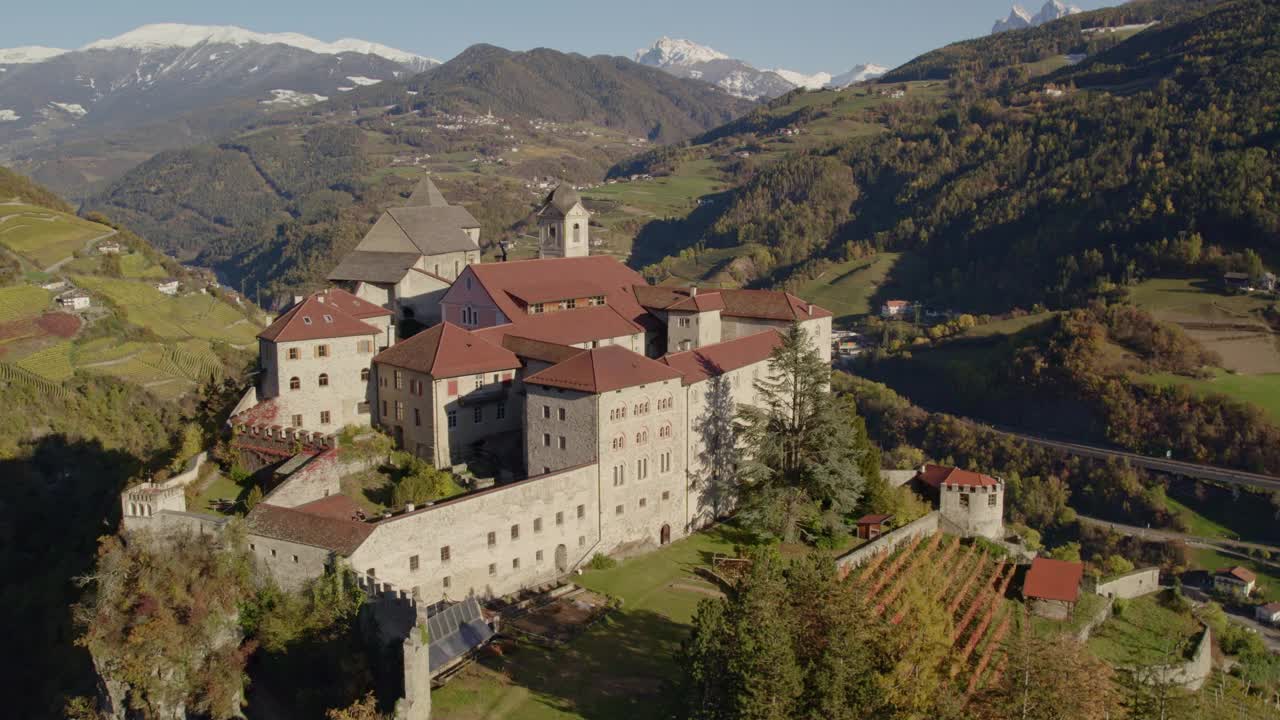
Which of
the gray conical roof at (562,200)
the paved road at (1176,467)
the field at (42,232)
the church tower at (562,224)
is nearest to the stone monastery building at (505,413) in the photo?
the church tower at (562,224)

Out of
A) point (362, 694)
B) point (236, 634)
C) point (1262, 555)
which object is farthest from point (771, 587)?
point (1262, 555)

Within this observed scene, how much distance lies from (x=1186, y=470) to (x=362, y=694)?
12160cm

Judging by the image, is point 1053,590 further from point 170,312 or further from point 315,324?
point 170,312

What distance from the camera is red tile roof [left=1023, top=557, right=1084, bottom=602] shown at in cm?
5325

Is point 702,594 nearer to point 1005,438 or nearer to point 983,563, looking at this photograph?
point 983,563

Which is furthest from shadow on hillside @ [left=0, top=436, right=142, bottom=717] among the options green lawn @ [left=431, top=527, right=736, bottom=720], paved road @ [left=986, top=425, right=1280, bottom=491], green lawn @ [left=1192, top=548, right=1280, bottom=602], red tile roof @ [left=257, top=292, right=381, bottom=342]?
paved road @ [left=986, top=425, right=1280, bottom=491]

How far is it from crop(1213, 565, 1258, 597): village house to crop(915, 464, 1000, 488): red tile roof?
169 feet

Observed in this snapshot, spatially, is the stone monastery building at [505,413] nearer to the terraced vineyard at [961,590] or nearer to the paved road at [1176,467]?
the terraced vineyard at [961,590]

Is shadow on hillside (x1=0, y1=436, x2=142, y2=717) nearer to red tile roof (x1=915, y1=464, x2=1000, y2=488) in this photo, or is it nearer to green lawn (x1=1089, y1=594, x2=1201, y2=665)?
red tile roof (x1=915, y1=464, x2=1000, y2=488)

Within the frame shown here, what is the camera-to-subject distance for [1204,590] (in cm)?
10138

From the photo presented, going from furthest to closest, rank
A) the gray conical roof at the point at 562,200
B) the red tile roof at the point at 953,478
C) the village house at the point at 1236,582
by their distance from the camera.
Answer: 1. the village house at the point at 1236,582
2. the gray conical roof at the point at 562,200
3. the red tile roof at the point at 953,478

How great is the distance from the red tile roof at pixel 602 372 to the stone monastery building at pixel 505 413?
10 centimetres

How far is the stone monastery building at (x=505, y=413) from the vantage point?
4281cm

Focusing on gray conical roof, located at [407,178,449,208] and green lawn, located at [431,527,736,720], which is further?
gray conical roof, located at [407,178,449,208]
